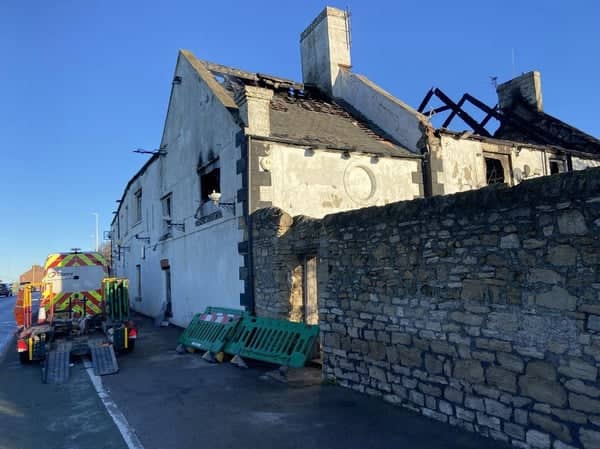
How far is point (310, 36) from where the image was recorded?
54.6 ft

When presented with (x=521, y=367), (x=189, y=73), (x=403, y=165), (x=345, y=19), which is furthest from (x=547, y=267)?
(x=345, y=19)

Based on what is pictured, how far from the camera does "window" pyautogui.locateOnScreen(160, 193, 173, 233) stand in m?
16.1

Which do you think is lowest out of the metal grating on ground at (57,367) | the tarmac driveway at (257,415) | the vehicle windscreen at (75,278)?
the tarmac driveway at (257,415)

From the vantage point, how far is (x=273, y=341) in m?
8.50

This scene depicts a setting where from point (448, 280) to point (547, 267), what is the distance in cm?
123

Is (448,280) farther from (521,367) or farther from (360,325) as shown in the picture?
(360,325)

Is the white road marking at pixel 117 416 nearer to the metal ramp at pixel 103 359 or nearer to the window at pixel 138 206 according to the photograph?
the metal ramp at pixel 103 359

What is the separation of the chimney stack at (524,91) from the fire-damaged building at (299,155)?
0.05 metres

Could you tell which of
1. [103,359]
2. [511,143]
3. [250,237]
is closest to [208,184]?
[250,237]

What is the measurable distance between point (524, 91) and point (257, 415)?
17229mm

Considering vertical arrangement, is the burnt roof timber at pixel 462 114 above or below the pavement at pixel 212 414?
above

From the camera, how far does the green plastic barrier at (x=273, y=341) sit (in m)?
7.92

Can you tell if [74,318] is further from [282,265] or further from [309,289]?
[309,289]

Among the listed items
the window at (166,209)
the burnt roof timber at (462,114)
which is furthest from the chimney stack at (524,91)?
the window at (166,209)
